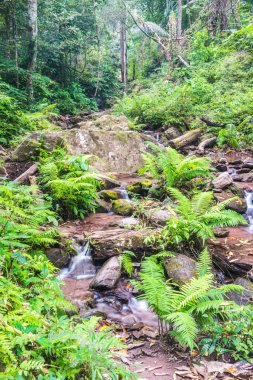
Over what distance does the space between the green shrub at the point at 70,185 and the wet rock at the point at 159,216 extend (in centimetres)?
126

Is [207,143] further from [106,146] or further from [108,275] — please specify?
[108,275]

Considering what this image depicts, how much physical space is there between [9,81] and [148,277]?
1345cm

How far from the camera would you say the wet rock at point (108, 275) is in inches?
161

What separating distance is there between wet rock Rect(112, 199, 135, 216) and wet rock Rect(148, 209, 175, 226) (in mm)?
671

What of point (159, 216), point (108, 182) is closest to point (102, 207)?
point (108, 182)

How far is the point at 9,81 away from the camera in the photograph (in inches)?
547

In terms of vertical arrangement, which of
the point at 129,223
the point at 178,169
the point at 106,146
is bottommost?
the point at 129,223

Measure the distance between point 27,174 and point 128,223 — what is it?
270 centimetres

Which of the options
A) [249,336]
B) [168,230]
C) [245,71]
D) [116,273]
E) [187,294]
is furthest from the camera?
[245,71]

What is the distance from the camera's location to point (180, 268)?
4035 millimetres

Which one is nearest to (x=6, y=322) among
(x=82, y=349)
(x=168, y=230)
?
(x=82, y=349)

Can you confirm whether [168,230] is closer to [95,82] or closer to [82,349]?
[82,349]

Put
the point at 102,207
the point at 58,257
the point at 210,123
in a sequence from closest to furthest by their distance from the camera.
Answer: the point at 58,257, the point at 102,207, the point at 210,123

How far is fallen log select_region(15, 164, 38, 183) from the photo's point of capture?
647cm
